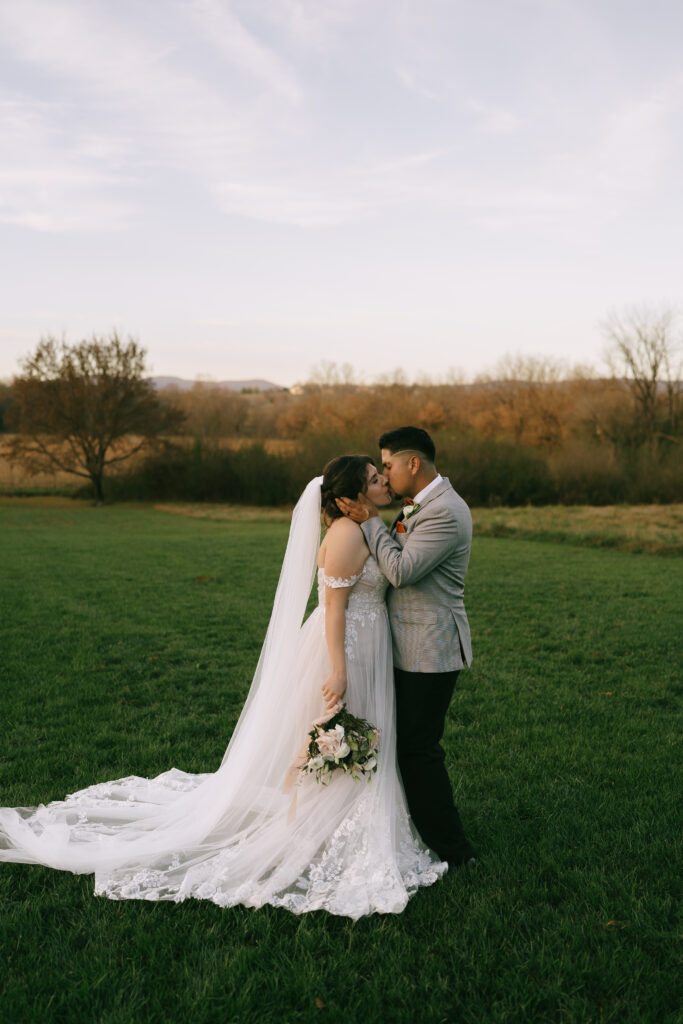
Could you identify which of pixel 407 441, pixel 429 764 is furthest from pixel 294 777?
pixel 407 441

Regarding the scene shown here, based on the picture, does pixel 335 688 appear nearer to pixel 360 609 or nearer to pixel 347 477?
pixel 360 609

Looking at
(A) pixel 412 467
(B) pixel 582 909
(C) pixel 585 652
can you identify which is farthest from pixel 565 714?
(A) pixel 412 467

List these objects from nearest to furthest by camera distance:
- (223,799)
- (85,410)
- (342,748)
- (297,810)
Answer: (342,748), (297,810), (223,799), (85,410)

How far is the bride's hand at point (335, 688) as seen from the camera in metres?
3.71

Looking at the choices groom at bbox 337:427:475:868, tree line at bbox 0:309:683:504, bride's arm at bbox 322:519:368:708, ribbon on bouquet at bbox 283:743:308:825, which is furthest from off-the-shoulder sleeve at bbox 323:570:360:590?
tree line at bbox 0:309:683:504

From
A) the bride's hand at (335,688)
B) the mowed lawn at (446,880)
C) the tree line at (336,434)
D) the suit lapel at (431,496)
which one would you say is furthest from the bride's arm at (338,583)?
the tree line at (336,434)

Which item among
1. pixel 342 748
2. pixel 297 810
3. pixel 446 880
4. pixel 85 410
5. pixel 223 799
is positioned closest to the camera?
pixel 342 748

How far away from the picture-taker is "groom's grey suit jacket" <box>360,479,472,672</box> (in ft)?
11.5

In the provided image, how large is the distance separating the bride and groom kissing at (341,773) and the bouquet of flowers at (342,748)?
145 mm

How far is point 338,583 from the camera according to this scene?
3.65m

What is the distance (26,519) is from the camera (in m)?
31.0

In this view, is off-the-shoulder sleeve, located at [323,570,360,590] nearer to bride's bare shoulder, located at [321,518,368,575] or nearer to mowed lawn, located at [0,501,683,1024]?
bride's bare shoulder, located at [321,518,368,575]

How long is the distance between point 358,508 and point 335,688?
3.21 feet

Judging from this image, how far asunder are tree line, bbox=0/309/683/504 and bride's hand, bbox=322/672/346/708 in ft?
106
